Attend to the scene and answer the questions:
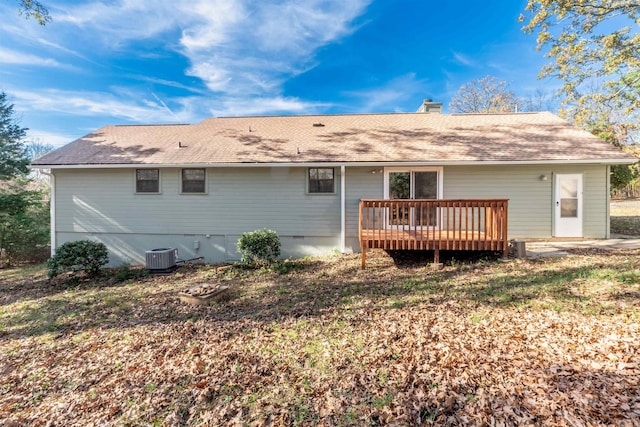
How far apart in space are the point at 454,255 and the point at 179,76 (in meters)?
14.0

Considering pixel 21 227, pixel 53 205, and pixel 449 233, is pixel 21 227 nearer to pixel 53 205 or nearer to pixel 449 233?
pixel 53 205

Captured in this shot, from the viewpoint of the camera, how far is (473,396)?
7.93 feet

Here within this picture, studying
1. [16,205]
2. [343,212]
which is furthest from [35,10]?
[16,205]

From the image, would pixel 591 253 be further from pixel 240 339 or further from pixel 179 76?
pixel 179 76

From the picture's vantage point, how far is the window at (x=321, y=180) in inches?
336

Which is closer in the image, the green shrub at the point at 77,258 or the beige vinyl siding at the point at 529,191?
the green shrub at the point at 77,258

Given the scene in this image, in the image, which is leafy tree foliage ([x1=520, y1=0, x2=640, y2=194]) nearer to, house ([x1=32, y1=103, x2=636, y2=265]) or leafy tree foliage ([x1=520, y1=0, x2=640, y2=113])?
leafy tree foliage ([x1=520, y1=0, x2=640, y2=113])

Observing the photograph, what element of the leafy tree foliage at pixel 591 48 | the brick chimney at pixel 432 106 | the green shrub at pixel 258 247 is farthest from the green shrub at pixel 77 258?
the leafy tree foliage at pixel 591 48

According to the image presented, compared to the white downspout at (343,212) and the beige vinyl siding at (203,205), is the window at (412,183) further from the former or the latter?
the beige vinyl siding at (203,205)

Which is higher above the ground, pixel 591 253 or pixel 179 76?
pixel 179 76

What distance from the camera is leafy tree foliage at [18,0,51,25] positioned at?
589cm

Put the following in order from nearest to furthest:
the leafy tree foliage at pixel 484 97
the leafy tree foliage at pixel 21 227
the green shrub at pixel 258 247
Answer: the green shrub at pixel 258 247 → the leafy tree foliage at pixel 21 227 → the leafy tree foliage at pixel 484 97

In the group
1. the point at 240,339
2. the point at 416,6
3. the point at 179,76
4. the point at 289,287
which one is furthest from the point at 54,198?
the point at 416,6

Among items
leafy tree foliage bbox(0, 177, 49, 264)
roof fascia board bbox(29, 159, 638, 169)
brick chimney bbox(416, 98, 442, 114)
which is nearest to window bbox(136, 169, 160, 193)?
roof fascia board bbox(29, 159, 638, 169)
